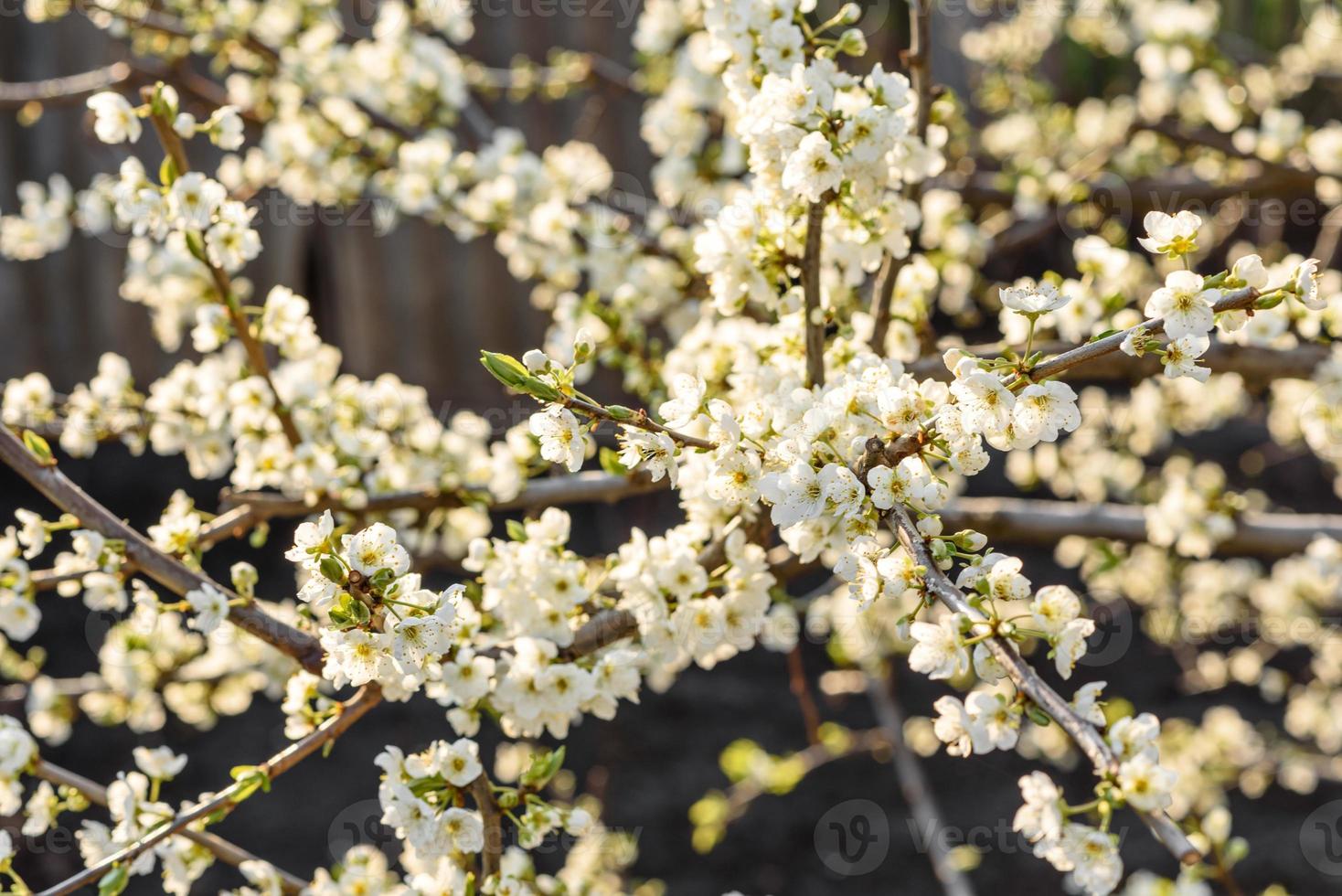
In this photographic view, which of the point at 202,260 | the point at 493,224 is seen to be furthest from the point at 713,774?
the point at 202,260

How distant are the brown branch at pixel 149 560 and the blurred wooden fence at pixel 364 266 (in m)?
4.17

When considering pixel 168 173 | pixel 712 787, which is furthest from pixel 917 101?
pixel 712 787

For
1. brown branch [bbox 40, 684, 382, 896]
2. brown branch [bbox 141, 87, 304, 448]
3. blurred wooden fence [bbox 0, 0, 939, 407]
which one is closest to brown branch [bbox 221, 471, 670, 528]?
brown branch [bbox 141, 87, 304, 448]

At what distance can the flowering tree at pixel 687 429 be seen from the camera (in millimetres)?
1094

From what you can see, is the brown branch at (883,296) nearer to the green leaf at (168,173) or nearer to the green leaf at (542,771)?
the green leaf at (542,771)

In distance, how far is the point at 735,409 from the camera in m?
1.56

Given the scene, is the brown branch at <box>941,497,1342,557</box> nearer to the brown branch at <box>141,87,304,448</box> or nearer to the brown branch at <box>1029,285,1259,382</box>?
the brown branch at <box>1029,285,1259,382</box>

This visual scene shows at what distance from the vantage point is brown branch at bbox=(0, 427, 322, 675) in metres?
1.39

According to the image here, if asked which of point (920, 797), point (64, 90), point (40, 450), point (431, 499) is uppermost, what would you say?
point (64, 90)

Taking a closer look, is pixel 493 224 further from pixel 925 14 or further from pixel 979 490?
pixel 979 490

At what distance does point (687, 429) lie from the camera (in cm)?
132

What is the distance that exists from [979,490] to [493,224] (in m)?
3.72

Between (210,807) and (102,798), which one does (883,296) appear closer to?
(210,807)

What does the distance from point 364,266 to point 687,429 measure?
15.5 ft
